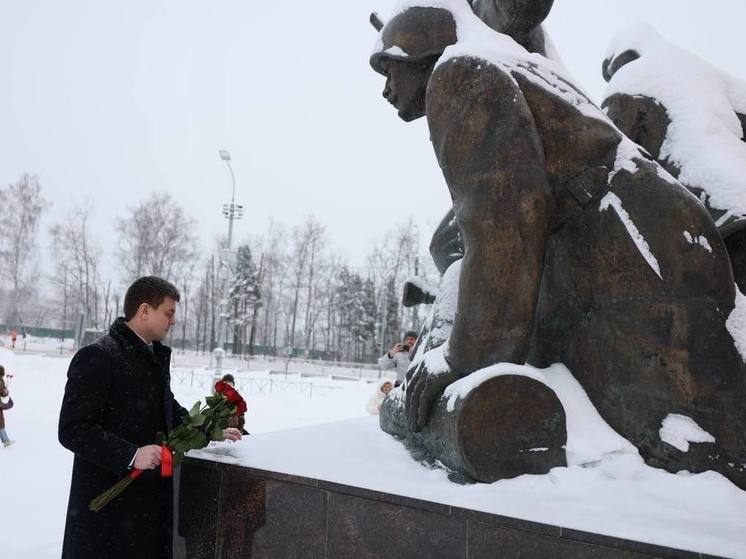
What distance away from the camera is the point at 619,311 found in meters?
2.06

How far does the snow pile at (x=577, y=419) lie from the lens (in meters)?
1.95

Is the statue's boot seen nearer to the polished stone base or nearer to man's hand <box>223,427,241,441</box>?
the polished stone base

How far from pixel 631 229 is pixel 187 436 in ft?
5.98

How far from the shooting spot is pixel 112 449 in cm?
216

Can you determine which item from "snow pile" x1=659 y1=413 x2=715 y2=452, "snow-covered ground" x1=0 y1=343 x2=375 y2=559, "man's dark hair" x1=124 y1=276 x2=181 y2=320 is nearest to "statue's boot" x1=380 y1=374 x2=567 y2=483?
"snow pile" x1=659 y1=413 x2=715 y2=452

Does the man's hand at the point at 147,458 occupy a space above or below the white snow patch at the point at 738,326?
below

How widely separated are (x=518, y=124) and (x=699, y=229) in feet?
2.29

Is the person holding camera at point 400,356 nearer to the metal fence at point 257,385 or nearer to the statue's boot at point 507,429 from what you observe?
the statue's boot at point 507,429

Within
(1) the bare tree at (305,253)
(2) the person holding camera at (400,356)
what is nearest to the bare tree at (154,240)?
(1) the bare tree at (305,253)

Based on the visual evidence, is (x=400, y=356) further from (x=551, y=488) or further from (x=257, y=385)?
(x=257, y=385)

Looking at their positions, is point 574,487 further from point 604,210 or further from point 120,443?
point 120,443

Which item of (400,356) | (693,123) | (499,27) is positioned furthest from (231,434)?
(400,356)

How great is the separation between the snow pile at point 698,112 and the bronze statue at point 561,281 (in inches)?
17.6

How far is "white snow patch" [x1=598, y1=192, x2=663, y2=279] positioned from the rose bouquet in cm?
174
